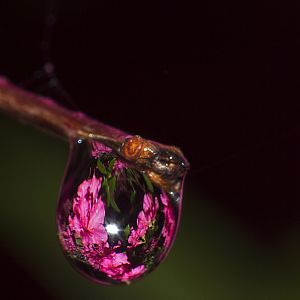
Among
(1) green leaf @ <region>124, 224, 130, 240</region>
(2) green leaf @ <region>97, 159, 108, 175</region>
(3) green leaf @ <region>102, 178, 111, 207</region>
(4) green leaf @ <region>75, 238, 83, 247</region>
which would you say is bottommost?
(4) green leaf @ <region>75, 238, 83, 247</region>

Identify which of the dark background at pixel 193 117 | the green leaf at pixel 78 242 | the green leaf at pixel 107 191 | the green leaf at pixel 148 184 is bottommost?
the green leaf at pixel 78 242

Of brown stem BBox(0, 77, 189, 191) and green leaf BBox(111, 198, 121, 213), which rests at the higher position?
brown stem BBox(0, 77, 189, 191)

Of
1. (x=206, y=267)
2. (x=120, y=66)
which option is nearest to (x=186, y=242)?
(x=206, y=267)

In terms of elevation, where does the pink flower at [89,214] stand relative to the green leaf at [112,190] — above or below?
below
